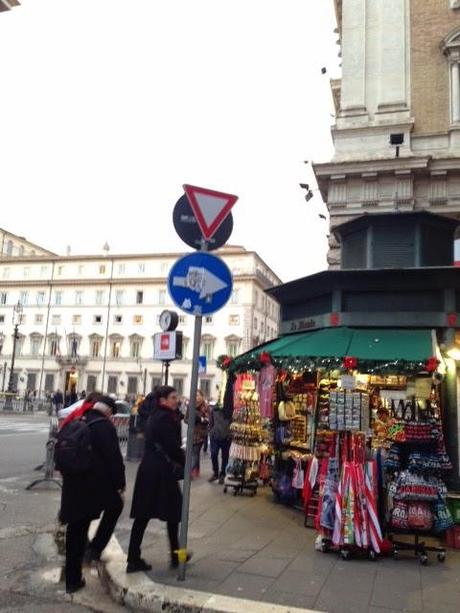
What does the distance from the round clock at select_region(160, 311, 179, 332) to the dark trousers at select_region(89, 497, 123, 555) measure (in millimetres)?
7276

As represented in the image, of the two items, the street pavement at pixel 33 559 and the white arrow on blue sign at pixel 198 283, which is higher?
the white arrow on blue sign at pixel 198 283

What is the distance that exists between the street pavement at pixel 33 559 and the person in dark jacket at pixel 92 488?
0.23 metres

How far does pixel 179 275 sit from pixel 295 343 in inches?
132

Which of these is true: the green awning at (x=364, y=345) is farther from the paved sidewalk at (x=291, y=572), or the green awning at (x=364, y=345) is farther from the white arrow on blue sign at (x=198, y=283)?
the white arrow on blue sign at (x=198, y=283)

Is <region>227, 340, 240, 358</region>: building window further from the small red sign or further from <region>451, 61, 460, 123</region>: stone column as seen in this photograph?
the small red sign

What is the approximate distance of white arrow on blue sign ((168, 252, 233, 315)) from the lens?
5.41m

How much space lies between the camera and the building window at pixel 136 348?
74.9 m

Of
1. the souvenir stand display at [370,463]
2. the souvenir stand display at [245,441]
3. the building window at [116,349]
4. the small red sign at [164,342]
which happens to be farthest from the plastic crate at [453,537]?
the building window at [116,349]

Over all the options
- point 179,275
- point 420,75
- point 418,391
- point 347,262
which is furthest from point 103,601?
point 420,75

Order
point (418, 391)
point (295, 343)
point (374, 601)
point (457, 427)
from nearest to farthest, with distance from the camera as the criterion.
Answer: point (374, 601), point (418, 391), point (457, 427), point (295, 343)

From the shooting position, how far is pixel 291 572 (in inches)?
218

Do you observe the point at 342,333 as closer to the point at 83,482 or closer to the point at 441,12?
the point at 83,482

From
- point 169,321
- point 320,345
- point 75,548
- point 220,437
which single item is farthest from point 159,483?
Result: point 169,321

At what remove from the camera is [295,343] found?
8.34 metres
